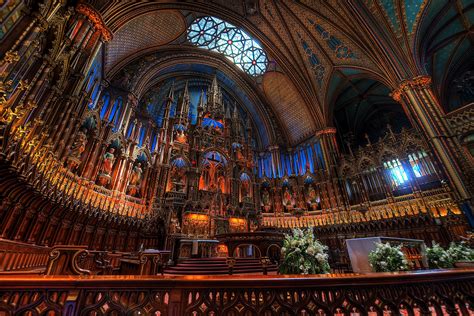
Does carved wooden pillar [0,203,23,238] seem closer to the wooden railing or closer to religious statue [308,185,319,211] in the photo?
the wooden railing

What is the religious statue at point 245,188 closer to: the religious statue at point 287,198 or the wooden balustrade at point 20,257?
the religious statue at point 287,198

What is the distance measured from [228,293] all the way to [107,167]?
39.5 ft

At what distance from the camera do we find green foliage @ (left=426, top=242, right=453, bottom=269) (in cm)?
633

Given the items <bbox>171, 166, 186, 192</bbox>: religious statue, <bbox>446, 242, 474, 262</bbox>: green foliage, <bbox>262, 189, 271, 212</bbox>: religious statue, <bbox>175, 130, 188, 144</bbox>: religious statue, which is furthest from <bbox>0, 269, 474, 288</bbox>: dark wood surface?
<bbox>262, 189, 271, 212</bbox>: religious statue

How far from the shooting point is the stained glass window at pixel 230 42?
1948 centimetres

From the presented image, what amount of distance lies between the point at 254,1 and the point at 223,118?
36.4 ft

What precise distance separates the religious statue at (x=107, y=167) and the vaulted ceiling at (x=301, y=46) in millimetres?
5959

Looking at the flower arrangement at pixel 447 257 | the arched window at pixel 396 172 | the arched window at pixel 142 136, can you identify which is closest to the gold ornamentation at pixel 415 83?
the arched window at pixel 396 172

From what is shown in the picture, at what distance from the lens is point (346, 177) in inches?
663

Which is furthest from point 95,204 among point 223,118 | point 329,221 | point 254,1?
point 254,1

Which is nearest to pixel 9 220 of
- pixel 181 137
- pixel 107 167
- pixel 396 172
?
pixel 107 167

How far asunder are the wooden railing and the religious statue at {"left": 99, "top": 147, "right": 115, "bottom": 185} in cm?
1011

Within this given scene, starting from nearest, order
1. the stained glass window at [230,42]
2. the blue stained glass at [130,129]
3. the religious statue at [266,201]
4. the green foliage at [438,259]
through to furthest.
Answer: the green foliage at [438,259], the blue stained glass at [130,129], the religious statue at [266,201], the stained glass window at [230,42]

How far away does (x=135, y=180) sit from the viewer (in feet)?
42.3
